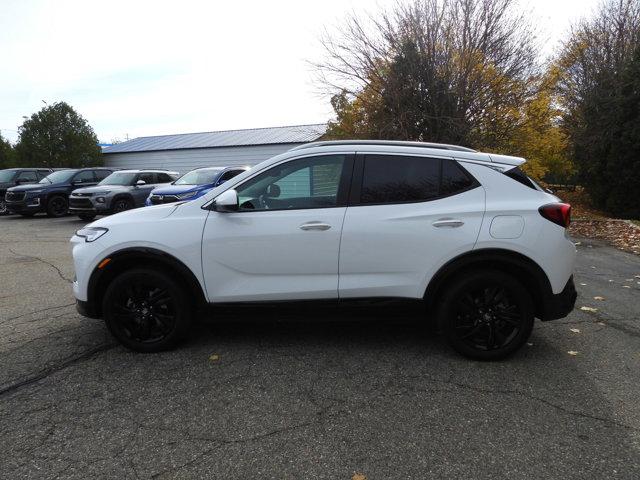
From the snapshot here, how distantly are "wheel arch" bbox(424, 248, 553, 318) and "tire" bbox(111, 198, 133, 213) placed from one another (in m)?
12.7

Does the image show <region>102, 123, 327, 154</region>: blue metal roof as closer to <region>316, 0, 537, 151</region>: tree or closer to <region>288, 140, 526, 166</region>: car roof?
<region>316, 0, 537, 151</region>: tree

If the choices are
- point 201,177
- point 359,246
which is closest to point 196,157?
point 201,177

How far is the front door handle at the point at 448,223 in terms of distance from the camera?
353 centimetres

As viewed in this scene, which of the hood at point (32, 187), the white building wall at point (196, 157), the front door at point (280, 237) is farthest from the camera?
the white building wall at point (196, 157)

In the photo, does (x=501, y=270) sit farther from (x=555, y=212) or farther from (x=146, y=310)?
(x=146, y=310)

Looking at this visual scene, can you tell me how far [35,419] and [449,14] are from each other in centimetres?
1551

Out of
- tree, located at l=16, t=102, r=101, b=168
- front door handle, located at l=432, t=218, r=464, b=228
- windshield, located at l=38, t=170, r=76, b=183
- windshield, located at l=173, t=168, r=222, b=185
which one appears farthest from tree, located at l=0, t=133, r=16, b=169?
front door handle, located at l=432, t=218, r=464, b=228

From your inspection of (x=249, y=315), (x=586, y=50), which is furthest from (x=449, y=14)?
(x=249, y=315)

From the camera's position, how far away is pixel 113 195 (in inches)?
555

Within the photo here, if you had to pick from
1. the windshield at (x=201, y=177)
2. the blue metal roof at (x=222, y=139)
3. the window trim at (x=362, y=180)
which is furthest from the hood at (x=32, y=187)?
the window trim at (x=362, y=180)

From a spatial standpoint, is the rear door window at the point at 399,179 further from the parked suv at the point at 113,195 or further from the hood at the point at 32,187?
the hood at the point at 32,187

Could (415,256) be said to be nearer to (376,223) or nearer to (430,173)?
(376,223)

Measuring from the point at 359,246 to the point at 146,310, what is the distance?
1.85m

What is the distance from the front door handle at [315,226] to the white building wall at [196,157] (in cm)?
2138
